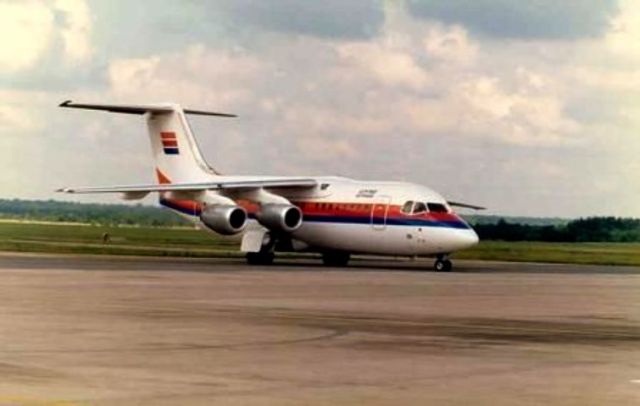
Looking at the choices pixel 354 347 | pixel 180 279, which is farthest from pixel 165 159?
pixel 354 347

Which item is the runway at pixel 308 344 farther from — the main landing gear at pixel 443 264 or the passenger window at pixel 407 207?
the passenger window at pixel 407 207

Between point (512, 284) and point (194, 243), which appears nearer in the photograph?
point (512, 284)

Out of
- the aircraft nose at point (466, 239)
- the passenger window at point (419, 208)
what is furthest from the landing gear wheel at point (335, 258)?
the aircraft nose at point (466, 239)

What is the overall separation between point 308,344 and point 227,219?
38.9 metres

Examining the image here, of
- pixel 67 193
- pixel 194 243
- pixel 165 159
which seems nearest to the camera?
pixel 67 193

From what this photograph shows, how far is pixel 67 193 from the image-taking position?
206ft

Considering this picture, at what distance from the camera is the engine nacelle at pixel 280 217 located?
6081cm

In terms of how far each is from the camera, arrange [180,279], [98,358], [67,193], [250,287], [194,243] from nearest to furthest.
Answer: [98,358] < [250,287] < [180,279] < [67,193] < [194,243]

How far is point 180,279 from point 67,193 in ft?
68.4

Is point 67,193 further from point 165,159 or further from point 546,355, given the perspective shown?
point 546,355

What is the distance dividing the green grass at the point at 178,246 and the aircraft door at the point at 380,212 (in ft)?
46.5

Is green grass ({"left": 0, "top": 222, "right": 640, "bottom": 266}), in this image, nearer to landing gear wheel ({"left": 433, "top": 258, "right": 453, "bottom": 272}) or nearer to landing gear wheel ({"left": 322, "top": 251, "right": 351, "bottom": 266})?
landing gear wheel ({"left": 322, "top": 251, "right": 351, "bottom": 266})

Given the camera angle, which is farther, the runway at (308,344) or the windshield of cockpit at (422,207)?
the windshield of cockpit at (422,207)

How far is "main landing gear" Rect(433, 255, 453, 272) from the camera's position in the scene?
189ft
